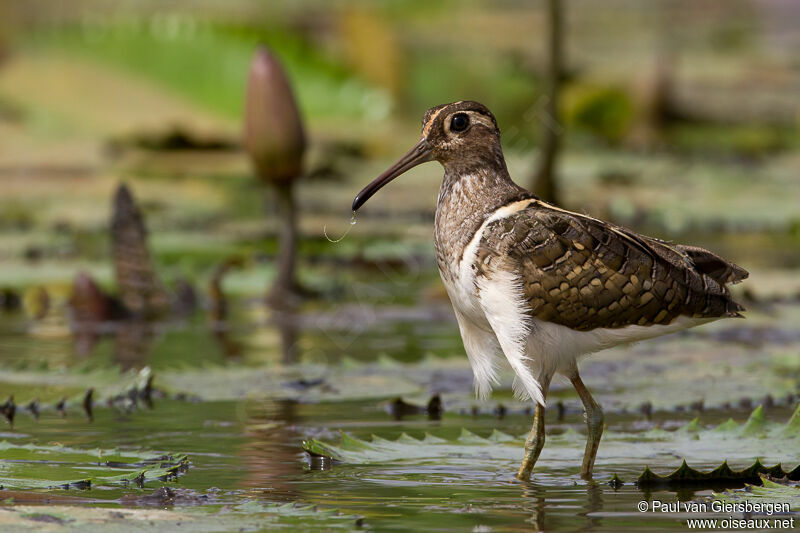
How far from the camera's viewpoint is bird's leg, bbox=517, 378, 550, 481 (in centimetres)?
552

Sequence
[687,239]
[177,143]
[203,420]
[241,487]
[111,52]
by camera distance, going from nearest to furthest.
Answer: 1. [241,487]
2. [203,420]
3. [687,239]
4. [177,143]
5. [111,52]

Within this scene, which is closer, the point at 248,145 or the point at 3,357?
the point at 3,357

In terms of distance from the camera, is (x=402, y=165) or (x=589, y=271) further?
(x=402, y=165)

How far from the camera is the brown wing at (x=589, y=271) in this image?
18.0 feet

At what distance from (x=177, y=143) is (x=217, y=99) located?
39.5 inches

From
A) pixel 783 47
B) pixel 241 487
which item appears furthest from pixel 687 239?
pixel 783 47

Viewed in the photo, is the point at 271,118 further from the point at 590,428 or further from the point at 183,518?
the point at 183,518

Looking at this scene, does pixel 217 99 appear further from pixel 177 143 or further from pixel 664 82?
pixel 664 82

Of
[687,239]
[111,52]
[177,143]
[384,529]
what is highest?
[111,52]

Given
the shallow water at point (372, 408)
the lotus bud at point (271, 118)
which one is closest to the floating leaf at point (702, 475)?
the shallow water at point (372, 408)

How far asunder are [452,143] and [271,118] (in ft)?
12.6

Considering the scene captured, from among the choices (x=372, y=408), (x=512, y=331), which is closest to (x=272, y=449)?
(x=372, y=408)

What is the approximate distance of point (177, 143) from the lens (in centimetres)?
1570

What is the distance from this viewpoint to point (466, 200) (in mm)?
5766
